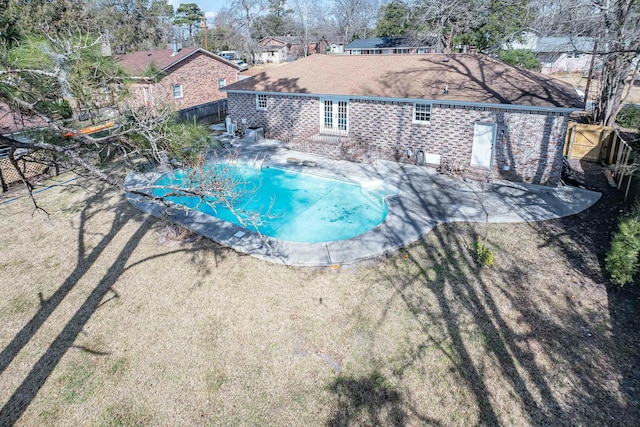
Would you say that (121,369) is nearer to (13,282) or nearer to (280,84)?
(13,282)

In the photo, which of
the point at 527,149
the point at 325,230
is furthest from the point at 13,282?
the point at 527,149

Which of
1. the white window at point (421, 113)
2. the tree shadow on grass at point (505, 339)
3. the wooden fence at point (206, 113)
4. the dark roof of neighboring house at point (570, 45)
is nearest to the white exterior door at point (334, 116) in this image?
the white window at point (421, 113)

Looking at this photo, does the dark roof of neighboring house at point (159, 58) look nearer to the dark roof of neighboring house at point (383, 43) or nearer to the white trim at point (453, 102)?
the white trim at point (453, 102)

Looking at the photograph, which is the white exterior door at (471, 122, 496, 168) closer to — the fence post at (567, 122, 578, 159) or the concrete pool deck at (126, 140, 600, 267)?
the concrete pool deck at (126, 140, 600, 267)

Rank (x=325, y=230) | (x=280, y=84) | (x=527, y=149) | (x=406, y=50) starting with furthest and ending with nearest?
(x=406, y=50) → (x=280, y=84) → (x=527, y=149) → (x=325, y=230)

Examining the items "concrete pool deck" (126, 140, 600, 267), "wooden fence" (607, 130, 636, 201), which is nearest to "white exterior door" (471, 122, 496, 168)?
"concrete pool deck" (126, 140, 600, 267)
